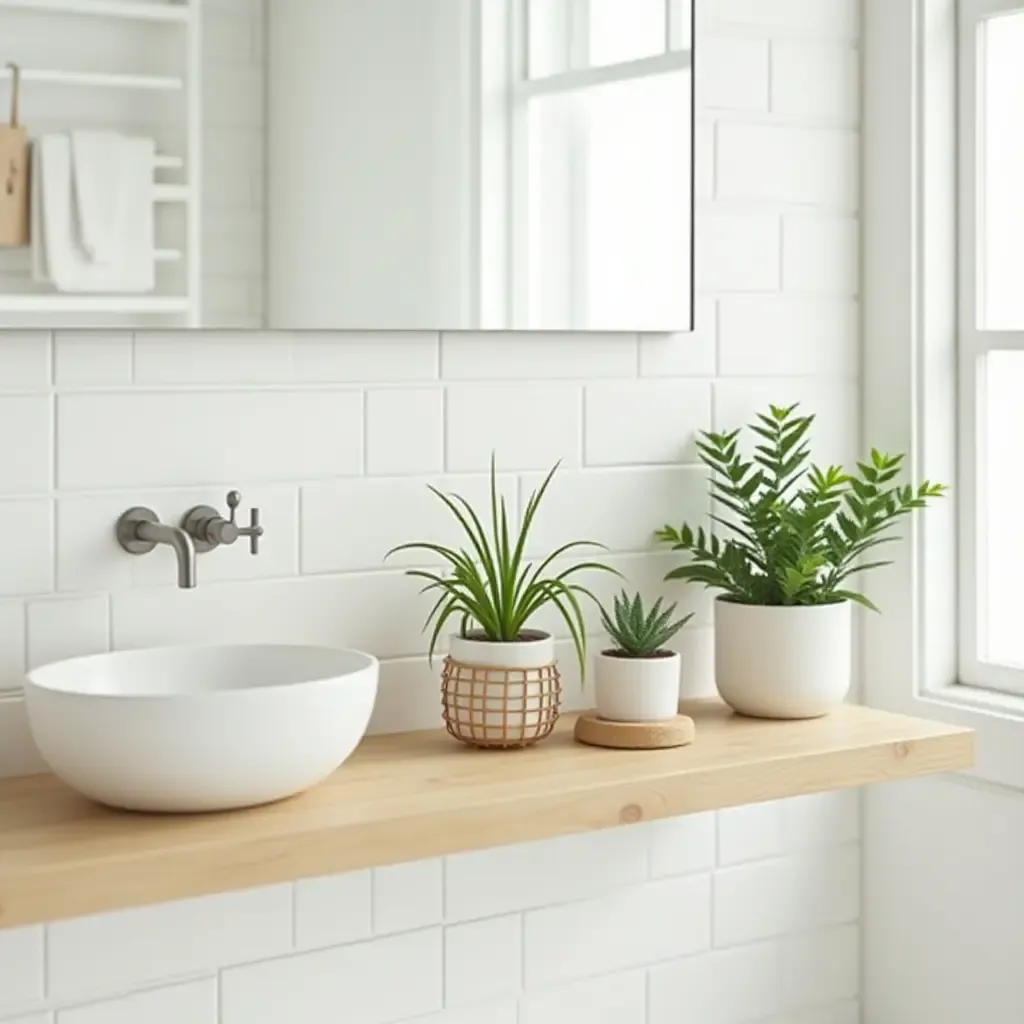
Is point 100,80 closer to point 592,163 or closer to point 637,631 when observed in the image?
point 592,163

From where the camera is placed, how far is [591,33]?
89.9 inches

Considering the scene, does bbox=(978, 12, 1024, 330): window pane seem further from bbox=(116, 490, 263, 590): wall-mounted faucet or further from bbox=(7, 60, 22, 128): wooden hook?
bbox=(7, 60, 22, 128): wooden hook

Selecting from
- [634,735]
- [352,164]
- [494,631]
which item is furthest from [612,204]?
[634,735]

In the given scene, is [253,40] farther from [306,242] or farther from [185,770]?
[185,770]

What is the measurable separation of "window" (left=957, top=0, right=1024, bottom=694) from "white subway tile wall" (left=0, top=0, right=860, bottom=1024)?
0.56 feet

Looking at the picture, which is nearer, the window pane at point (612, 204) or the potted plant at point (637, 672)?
the potted plant at point (637, 672)

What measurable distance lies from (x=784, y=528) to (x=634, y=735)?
0.39 m

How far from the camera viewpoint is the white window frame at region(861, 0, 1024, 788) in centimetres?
246

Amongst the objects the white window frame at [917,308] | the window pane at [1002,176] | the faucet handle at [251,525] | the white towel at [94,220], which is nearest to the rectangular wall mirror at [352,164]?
the white towel at [94,220]

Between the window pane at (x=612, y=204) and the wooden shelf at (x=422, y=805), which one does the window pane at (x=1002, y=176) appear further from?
the wooden shelf at (x=422, y=805)

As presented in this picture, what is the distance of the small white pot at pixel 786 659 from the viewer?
2236mm

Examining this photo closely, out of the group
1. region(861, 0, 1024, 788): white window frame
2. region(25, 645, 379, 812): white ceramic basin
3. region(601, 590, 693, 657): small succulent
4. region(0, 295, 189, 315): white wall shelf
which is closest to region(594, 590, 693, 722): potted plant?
region(601, 590, 693, 657): small succulent

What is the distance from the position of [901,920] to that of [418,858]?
1.07 metres

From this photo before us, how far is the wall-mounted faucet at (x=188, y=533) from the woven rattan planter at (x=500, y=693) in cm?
29
